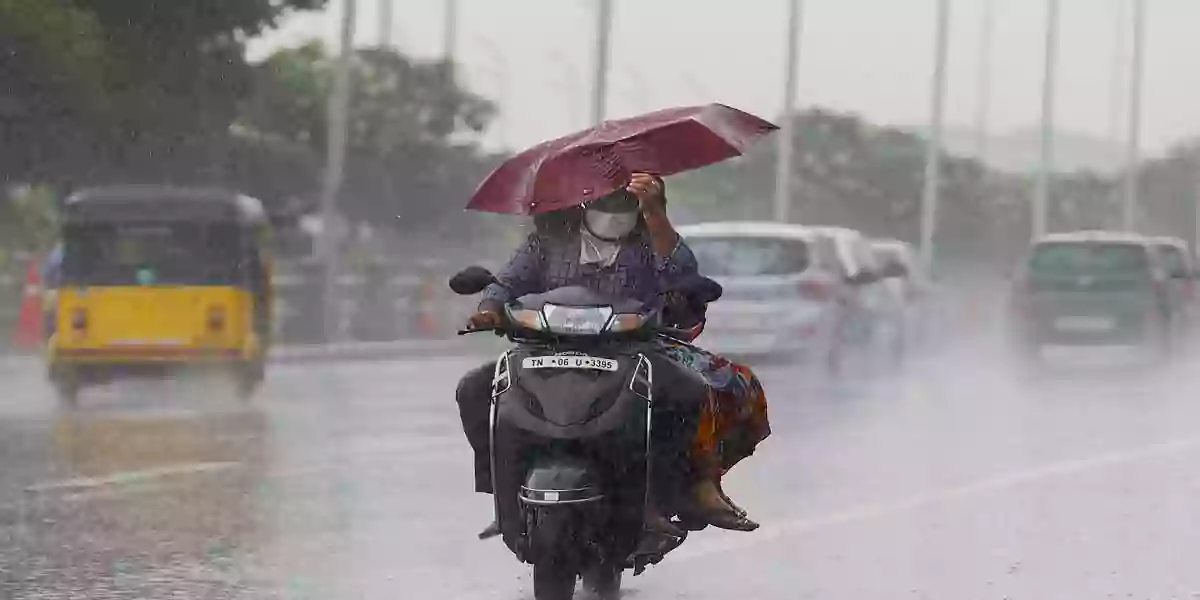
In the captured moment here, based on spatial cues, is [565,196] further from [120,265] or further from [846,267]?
[846,267]

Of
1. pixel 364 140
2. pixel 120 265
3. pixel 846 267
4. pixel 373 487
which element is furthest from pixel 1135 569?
pixel 364 140

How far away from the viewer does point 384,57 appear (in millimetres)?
46281

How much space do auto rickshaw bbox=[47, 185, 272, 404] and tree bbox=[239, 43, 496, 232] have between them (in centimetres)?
2030

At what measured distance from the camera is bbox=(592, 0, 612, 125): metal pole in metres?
42.3

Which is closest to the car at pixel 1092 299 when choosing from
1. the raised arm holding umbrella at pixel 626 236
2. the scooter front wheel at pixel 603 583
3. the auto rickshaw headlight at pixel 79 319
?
the auto rickshaw headlight at pixel 79 319

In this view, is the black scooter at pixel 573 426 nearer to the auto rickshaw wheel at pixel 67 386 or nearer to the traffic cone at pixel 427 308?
the auto rickshaw wheel at pixel 67 386

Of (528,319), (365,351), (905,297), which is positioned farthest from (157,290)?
(905,297)

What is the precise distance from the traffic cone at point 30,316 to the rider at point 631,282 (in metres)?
22.4

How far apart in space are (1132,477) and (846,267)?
13.7 metres

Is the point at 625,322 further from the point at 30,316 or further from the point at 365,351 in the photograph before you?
the point at 365,351

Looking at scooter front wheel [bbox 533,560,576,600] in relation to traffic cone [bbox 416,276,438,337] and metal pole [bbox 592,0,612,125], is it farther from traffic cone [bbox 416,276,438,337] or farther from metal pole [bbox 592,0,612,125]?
metal pole [bbox 592,0,612,125]

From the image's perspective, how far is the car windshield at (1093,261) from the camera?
31750mm

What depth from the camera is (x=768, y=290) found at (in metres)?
26.0

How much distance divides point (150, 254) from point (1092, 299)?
14.2 m
